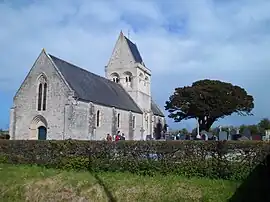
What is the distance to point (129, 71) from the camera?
5225cm

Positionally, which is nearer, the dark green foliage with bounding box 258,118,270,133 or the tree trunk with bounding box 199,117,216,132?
the tree trunk with bounding box 199,117,216,132

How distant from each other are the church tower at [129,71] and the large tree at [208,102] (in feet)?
17.7

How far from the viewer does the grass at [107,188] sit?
1062cm

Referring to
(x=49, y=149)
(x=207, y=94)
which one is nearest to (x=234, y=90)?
(x=207, y=94)

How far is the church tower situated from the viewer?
51.8 meters

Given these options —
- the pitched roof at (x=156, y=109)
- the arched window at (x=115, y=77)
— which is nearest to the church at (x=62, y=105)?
the arched window at (x=115, y=77)

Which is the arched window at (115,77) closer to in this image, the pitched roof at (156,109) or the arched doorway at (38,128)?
the pitched roof at (156,109)

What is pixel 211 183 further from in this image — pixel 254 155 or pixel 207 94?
pixel 207 94

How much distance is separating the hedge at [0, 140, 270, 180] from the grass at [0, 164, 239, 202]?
1.60 feet

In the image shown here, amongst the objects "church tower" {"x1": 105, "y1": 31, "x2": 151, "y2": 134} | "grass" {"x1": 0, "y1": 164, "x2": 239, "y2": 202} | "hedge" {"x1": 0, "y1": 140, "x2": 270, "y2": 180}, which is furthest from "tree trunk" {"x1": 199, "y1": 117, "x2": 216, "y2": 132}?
"grass" {"x1": 0, "y1": 164, "x2": 239, "y2": 202}

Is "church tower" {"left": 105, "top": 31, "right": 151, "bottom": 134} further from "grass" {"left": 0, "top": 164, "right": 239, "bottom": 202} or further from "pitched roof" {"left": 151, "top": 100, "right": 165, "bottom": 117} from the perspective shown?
"grass" {"left": 0, "top": 164, "right": 239, "bottom": 202}

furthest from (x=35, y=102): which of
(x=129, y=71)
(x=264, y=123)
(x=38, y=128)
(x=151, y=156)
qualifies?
(x=264, y=123)

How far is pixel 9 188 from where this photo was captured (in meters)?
12.2

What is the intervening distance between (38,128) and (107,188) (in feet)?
80.7
